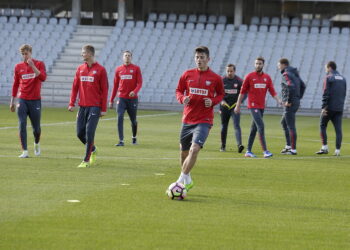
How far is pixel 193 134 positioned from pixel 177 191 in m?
1.04

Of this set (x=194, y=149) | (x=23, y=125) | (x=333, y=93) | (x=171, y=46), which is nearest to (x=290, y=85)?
(x=333, y=93)

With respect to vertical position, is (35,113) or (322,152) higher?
(35,113)

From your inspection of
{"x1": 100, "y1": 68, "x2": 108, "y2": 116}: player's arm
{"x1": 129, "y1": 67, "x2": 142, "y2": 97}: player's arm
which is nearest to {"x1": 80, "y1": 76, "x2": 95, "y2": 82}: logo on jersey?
{"x1": 100, "y1": 68, "x2": 108, "y2": 116}: player's arm

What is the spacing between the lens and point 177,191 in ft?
30.8

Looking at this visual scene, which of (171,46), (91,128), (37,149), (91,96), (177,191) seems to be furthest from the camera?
(171,46)

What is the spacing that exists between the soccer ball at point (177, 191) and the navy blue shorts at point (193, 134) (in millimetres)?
784

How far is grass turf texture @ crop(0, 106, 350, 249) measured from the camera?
282 inches

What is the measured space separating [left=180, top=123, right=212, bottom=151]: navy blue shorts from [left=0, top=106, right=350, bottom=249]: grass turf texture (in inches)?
26.1

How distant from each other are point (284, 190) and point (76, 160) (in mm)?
4550

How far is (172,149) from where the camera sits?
16.8 meters

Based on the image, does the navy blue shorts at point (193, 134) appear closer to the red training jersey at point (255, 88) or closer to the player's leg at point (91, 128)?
the player's leg at point (91, 128)

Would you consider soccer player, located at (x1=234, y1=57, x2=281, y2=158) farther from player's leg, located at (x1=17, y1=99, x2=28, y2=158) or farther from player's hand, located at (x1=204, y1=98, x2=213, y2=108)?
player's hand, located at (x1=204, y1=98, x2=213, y2=108)

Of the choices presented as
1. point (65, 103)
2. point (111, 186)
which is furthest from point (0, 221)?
point (65, 103)

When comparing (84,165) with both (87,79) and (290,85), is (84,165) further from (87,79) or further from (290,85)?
(290,85)
